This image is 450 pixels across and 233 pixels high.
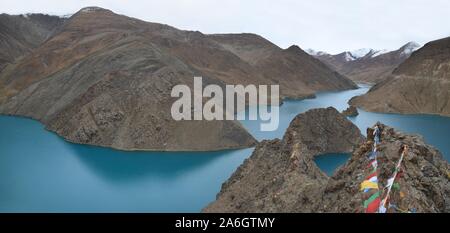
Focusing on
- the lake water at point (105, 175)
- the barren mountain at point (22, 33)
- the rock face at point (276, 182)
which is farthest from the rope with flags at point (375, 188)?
the barren mountain at point (22, 33)

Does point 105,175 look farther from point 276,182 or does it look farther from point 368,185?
point 368,185

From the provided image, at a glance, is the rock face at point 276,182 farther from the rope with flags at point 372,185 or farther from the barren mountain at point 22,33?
the barren mountain at point 22,33

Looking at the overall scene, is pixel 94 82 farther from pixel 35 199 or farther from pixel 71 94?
Result: pixel 35 199

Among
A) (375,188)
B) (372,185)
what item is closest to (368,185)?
(372,185)

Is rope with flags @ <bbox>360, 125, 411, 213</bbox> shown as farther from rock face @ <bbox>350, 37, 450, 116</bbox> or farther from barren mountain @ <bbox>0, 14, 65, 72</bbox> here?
barren mountain @ <bbox>0, 14, 65, 72</bbox>
